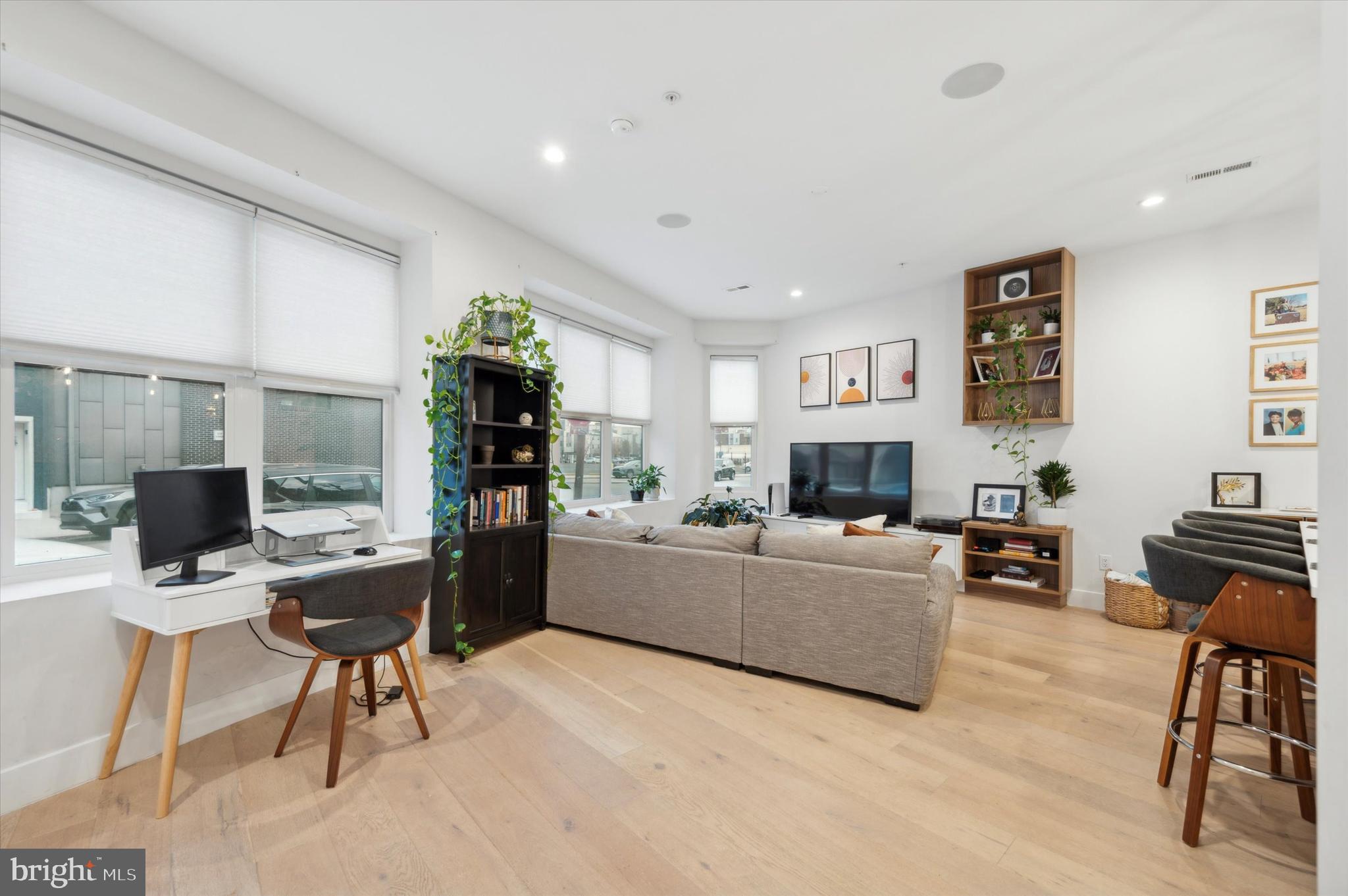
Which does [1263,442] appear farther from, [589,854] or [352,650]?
[352,650]

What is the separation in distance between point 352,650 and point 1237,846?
301cm

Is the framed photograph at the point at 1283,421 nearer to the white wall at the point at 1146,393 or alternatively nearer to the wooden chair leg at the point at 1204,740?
the white wall at the point at 1146,393

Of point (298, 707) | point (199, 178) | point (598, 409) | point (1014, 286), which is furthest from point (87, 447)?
point (1014, 286)

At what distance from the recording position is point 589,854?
1.64 meters

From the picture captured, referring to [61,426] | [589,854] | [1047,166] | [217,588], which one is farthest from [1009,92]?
[61,426]

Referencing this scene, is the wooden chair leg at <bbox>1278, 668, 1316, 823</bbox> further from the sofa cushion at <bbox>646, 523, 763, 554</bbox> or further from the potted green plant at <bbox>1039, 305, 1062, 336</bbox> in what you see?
the potted green plant at <bbox>1039, 305, 1062, 336</bbox>

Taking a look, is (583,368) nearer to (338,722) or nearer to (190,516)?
(190,516)

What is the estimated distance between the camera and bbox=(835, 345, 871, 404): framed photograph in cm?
568

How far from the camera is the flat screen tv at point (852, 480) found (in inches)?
206

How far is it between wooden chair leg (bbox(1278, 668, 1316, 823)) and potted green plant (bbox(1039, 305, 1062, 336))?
320 cm

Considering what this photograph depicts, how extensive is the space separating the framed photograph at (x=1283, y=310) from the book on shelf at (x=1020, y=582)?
2.22 meters

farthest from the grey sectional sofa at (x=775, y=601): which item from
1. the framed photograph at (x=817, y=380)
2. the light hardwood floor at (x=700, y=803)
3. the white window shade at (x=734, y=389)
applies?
the white window shade at (x=734, y=389)

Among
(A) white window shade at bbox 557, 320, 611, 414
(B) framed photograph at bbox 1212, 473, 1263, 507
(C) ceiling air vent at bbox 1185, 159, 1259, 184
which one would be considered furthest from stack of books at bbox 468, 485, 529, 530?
(B) framed photograph at bbox 1212, 473, 1263, 507

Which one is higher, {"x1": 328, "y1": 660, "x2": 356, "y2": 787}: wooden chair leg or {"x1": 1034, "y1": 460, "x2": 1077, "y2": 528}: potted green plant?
{"x1": 1034, "y1": 460, "x2": 1077, "y2": 528}: potted green plant
